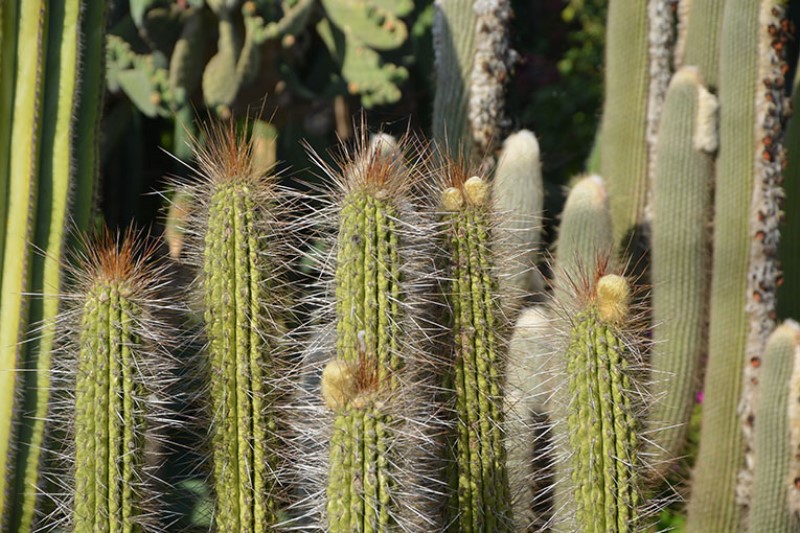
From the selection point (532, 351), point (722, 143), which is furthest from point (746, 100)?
point (532, 351)

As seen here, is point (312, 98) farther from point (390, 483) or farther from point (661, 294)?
point (390, 483)

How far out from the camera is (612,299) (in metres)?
2.14

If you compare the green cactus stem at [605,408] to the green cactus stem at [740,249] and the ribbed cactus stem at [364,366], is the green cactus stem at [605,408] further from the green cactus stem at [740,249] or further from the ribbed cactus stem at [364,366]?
the green cactus stem at [740,249]

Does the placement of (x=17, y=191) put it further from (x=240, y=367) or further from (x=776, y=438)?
(x=776, y=438)

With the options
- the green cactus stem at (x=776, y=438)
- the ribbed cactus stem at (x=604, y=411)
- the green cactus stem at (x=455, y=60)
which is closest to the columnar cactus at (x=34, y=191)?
the ribbed cactus stem at (x=604, y=411)

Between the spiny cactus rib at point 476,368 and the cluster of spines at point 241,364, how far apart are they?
373 millimetres

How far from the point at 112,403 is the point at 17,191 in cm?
98

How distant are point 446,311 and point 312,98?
7.50 ft

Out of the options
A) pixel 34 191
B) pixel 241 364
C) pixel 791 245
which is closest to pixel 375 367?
pixel 241 364

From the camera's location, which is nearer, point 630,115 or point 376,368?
point 376,368

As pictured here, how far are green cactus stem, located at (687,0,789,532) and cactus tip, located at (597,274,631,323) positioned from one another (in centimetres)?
171

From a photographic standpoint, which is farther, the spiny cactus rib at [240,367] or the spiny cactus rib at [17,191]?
the spiny cactus rib at [17,191]

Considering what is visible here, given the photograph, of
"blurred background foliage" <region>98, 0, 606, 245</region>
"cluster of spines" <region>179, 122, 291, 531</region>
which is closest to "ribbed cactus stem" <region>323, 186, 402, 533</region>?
"cluster of spines" <region>179, 122, 291, 531</region>

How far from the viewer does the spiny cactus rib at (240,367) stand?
2172mm
